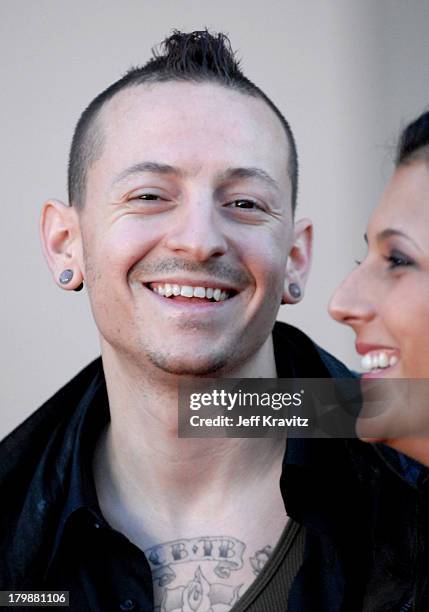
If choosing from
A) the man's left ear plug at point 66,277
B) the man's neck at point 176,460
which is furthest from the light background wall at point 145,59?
the man's neck at point 176,460

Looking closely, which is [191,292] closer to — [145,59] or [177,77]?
[177,77]

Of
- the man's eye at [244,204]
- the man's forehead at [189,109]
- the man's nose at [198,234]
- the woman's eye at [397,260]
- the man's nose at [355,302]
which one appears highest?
the man's forehead at [189,109]

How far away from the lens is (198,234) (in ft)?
8.32

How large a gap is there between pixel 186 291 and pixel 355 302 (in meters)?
0.55

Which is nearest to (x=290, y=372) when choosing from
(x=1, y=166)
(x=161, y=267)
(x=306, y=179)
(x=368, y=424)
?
(x=161, y=267)

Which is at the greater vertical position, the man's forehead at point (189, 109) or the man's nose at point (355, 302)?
the man's forehead at point (189, 109)

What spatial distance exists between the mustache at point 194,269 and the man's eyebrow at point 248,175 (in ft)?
0.71

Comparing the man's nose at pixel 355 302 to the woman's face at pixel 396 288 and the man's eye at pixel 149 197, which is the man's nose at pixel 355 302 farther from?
the man's eye at pixel 149 197

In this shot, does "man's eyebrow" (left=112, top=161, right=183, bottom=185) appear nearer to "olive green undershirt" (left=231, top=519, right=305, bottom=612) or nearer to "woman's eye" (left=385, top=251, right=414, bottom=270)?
"woman's eye" (left=385, top=251, right=414, bottom=270)

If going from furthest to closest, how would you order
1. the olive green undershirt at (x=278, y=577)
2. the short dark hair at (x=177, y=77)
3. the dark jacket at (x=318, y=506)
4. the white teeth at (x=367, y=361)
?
the short dark hair at (x=177, y=77), the olive green undershirt at (x=278, y=577), the dark jacket at (x=318, y=506), the white teeth at (x=367, y=361)

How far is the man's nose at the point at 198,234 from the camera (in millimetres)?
2529

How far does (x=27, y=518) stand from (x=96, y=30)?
2406mm

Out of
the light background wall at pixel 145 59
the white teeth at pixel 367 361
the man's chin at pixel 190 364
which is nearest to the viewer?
the white teeth at pixel 367 361

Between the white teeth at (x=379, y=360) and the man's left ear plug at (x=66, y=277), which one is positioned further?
the man's left ear plug at (x=66, y=277)
